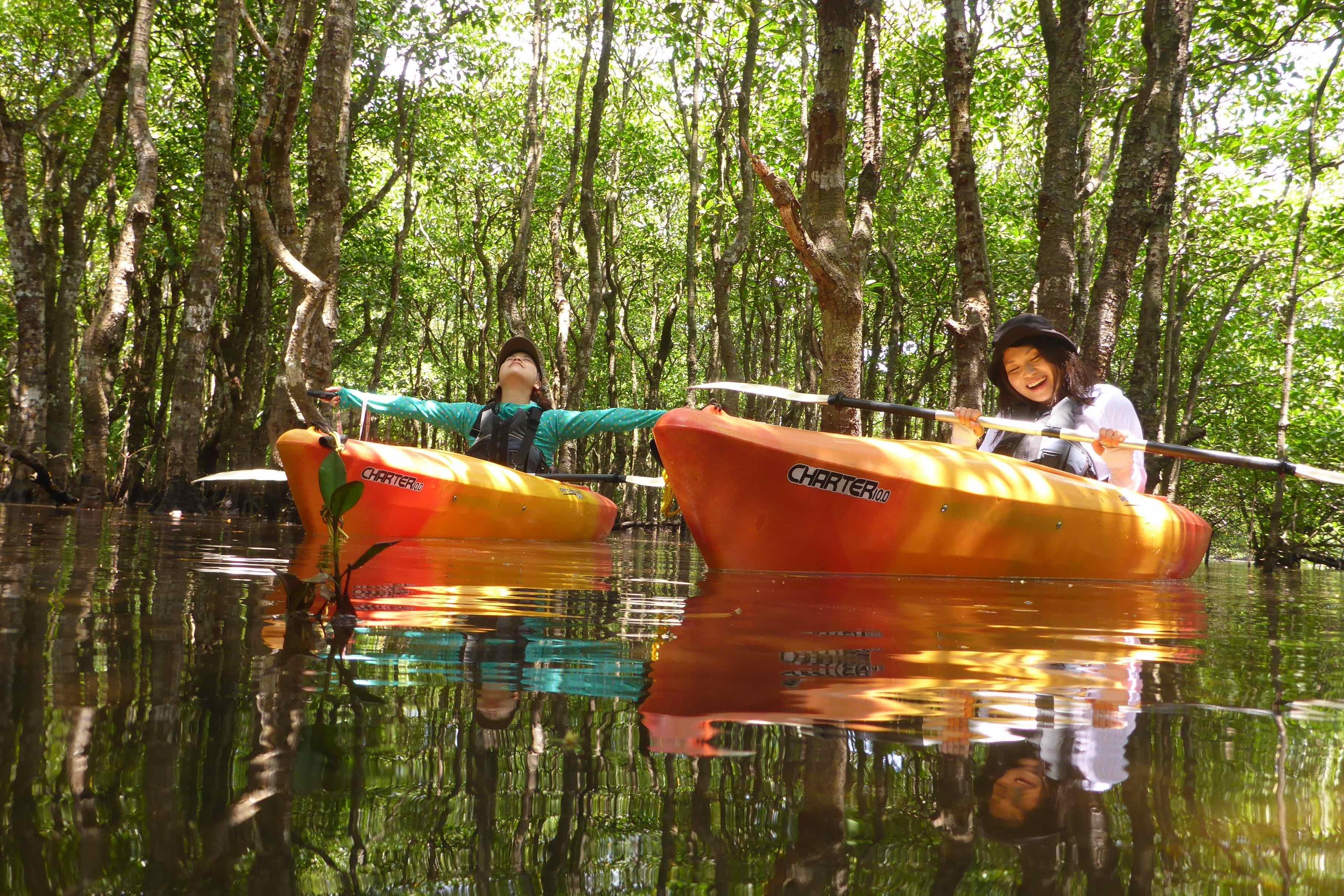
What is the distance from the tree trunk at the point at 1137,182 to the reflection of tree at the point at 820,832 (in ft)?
24.7

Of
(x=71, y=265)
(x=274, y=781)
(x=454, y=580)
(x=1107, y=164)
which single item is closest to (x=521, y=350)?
(x=454, y=580)

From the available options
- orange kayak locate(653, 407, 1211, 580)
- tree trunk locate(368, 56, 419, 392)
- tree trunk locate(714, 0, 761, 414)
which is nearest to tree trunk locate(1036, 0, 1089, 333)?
orange kayak locate(653, 407, 1211, 580)

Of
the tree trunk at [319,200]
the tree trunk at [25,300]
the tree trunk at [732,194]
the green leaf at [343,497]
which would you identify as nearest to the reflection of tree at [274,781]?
the green leaf at [343,497]

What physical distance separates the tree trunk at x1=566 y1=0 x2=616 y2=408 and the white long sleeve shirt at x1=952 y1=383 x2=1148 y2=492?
8411 millimetres

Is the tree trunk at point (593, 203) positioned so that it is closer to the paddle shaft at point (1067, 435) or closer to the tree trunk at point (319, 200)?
the tree trunk at point (319, 200)

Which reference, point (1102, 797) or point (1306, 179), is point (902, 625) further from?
point (1306, 179)

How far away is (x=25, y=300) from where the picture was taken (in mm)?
12172

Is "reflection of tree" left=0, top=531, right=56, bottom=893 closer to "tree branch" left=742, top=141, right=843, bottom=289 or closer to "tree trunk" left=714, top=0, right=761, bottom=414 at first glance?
"tree branch" left=742, top=141, right=843, bottom=289

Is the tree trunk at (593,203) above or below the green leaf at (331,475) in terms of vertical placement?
above

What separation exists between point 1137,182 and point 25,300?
42.3ft

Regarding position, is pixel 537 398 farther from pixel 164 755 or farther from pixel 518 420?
pixel 164 755

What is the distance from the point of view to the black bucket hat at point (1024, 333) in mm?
5812

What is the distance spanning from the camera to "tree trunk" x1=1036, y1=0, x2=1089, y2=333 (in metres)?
7.89

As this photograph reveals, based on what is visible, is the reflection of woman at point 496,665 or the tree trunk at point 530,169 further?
the tree trunk at point 530,169
